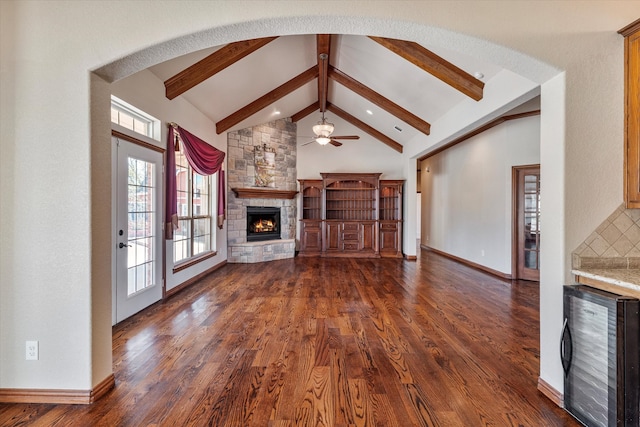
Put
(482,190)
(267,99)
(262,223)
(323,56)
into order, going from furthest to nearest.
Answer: (262,223) → (482,190) → (267,99) → (323,56)

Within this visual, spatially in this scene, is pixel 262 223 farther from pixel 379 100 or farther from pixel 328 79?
pixel 379 100

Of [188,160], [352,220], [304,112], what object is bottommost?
[352,220]

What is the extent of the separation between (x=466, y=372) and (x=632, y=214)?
1629 mm

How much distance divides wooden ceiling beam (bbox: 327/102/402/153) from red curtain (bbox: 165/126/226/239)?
3.74m

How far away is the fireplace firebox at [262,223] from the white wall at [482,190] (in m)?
4.70

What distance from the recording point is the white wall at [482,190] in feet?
18.3

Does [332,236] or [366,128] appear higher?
[366,128]

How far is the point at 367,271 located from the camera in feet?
21.0

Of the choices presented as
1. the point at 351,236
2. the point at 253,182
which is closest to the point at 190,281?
the point at 253,182

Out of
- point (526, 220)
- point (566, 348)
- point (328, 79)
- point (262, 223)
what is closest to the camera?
point (566, 348)

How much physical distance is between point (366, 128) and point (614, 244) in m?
6.95

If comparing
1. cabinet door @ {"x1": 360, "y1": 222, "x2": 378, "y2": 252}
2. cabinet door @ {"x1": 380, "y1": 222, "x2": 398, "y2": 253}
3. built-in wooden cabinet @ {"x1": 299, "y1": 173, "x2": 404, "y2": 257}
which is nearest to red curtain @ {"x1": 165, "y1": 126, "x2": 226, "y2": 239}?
built-in wooden cabinet @ {"x1": 299, "y1": 173, "x2": 404, "y2": 257}

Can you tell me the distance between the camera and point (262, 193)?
24.8 ft

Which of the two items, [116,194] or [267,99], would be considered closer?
[116,194]
